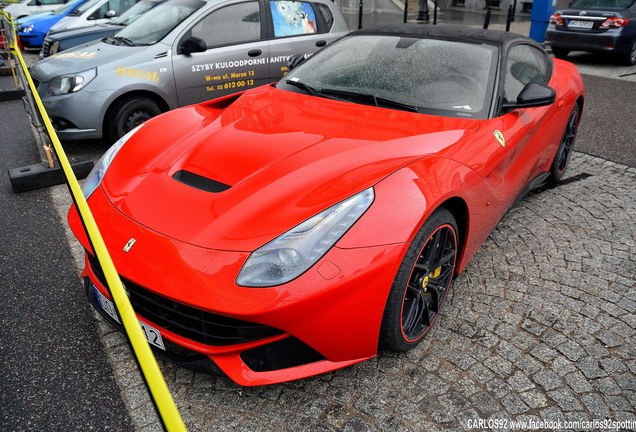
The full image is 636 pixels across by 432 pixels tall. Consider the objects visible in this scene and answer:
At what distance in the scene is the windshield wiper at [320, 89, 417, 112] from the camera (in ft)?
9.90

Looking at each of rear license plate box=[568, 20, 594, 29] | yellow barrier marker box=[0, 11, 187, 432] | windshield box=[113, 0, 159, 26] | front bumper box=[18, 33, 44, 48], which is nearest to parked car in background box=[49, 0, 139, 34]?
front bumper box=[18, 33, 44, 48]

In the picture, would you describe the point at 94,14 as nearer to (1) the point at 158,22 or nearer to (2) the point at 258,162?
(1) the point at 158,22

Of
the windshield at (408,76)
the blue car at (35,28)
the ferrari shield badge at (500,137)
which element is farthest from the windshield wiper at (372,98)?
the blue car at (35,28)

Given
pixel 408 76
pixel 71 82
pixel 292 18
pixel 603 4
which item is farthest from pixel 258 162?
pixel 603 4

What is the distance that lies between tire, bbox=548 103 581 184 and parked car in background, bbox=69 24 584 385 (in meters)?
0.84

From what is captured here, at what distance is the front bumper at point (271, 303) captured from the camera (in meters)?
1.95

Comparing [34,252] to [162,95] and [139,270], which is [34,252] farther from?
[162,95]

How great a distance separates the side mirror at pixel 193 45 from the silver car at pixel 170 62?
0.03 ft

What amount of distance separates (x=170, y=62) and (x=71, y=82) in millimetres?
983

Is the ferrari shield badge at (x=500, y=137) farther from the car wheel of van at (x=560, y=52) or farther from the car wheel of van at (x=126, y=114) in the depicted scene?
the car wheel of van at (x=560, y=52)

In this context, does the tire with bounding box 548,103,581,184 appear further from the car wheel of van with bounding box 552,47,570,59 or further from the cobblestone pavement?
the car wheel of van with bounding box 552,47,570,59

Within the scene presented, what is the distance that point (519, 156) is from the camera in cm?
326

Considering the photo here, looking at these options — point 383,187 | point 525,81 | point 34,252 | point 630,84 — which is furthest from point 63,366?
point 630,84

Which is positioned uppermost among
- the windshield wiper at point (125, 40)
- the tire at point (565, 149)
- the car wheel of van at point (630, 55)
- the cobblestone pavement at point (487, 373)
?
the windshield wiper at point (125, 40)
